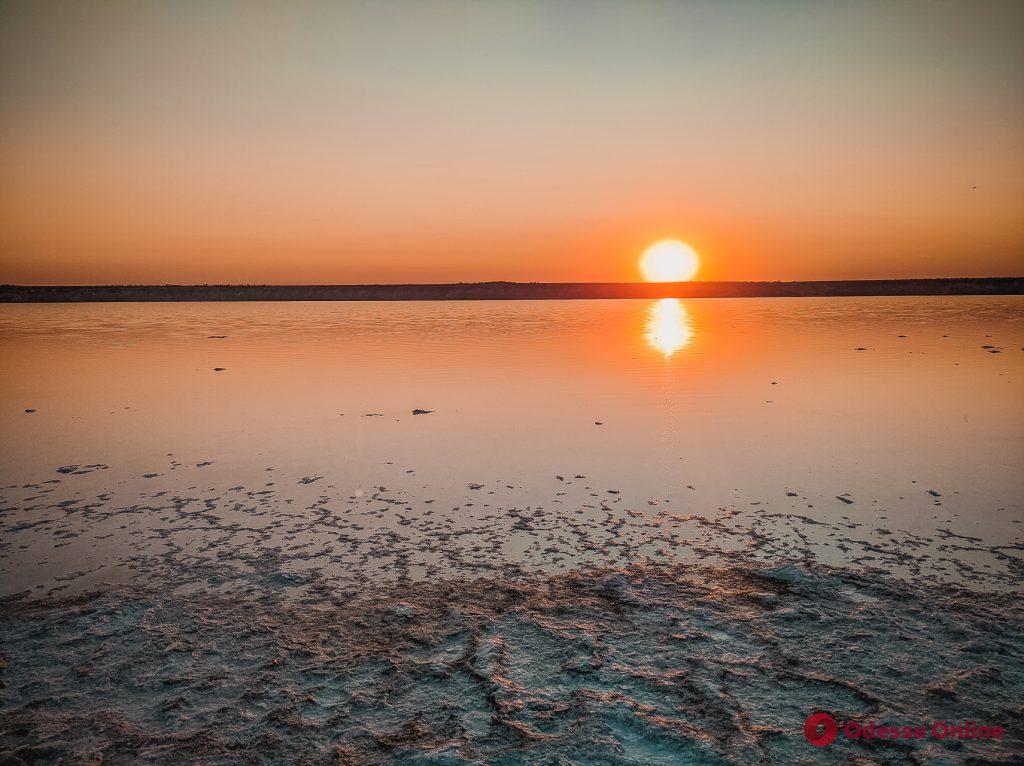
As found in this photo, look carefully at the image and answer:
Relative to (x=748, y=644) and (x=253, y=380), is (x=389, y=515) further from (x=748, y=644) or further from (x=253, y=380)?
(x=253, y=380)

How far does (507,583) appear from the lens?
12.0 ft

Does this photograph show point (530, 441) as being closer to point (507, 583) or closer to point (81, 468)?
point (507, 583)

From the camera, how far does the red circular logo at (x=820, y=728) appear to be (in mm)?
2322

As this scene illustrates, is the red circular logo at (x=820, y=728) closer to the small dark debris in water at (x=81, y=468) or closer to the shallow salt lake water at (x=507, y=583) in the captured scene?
the shallow salt lake water at (x=507, y=583)

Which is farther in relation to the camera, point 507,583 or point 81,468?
point 81,468

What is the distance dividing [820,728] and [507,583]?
1.87m

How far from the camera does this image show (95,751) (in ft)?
7.52

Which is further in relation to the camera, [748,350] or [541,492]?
[748,350]

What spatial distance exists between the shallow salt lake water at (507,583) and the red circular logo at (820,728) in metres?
0.05

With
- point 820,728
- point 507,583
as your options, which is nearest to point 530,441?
Answer: point 507,583

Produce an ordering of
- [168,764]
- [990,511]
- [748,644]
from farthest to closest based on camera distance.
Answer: [990,511] → [748,644] → [168,764]

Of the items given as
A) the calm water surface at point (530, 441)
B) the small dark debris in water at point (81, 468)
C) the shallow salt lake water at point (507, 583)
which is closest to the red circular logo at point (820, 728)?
the shallow salt lake water at point (507, 583)

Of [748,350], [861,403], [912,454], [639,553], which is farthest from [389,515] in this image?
[748,350]

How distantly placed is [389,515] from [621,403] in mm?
5638
